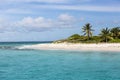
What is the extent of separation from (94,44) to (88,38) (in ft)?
44.6

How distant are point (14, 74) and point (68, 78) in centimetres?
620

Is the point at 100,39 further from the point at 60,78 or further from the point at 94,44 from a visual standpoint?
the point at 60,78

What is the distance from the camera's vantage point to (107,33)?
99750mm

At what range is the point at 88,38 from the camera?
346 feet

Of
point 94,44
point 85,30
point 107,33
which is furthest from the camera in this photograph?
point 85,30

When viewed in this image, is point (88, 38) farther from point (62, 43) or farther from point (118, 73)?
point (118, 73)

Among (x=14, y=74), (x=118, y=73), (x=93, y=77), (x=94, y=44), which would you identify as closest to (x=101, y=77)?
(x=93, y=77)

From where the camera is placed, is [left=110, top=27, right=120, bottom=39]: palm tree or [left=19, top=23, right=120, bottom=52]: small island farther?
[left=110, top=27, right=120, bottom=39]: palm tree

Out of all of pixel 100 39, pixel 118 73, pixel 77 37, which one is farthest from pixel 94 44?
pixel 118 73

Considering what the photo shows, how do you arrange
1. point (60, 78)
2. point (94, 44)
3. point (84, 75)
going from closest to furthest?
point (60, 78) → point (84, 75) → point (94, 44)

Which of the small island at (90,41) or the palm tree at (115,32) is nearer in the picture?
the small island at (90,41)

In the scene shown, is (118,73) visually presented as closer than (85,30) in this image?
Yes

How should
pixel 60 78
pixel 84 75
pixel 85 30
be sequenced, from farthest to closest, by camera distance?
1. pixel 85 30
2. pixel 84 75
3. pixel 60 78

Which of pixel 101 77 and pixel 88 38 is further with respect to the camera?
pixel 88 38
